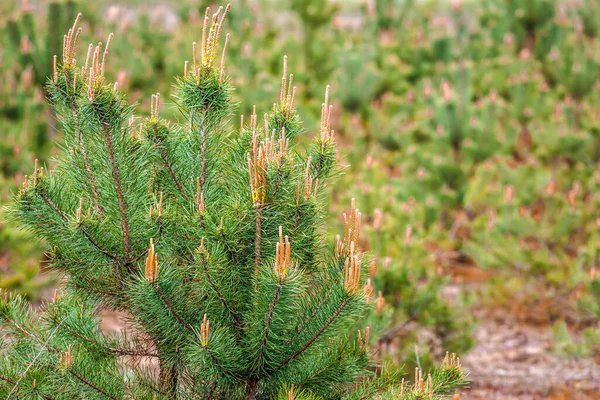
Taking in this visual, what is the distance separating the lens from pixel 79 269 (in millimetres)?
3164

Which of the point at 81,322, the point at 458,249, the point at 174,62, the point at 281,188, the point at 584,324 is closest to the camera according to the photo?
the point at 281,188

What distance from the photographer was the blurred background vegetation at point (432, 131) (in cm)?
596

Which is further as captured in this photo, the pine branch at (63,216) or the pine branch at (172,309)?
the pine branch at (63,216)

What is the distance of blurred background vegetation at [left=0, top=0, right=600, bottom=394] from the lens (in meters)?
5.96

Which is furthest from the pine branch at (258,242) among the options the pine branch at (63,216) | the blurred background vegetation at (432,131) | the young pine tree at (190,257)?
the blurred background vegetation at (432,131)

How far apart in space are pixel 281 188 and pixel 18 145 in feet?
16.7

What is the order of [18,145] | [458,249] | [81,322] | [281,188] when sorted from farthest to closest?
[458,249] < [18,145] < [81,322] < [281,188]

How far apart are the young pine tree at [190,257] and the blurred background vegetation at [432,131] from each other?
1.16 meters

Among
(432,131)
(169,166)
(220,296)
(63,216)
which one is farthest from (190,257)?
(432,131)

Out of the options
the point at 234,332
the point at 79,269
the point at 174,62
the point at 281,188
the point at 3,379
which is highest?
the point at 174,62

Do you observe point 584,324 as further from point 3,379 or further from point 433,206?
point 3,379

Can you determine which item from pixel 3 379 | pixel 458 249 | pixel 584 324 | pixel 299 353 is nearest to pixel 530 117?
pixel 458 249

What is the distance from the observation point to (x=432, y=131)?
822cm

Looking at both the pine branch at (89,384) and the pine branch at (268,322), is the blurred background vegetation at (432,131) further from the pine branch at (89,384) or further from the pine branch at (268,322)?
the pine branch at (89,384)
